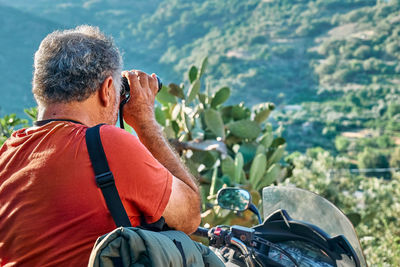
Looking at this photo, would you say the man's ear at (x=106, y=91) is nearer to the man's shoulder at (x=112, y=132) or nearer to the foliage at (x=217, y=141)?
the man's shoulder at (x=112, y=132)

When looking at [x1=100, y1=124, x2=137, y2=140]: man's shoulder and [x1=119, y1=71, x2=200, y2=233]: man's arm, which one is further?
[x1=119, y1=71, x2=200, y2=233]: man's arm

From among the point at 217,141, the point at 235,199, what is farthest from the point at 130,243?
the point at 217,141

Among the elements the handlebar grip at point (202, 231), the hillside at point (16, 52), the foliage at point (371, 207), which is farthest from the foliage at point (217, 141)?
the hillside at point (16, 52)

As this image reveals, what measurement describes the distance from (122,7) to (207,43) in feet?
45.9

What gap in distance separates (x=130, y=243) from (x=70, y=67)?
1.76ft

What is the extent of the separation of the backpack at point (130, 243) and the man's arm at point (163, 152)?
0.05 m

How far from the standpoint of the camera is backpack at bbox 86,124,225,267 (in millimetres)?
940

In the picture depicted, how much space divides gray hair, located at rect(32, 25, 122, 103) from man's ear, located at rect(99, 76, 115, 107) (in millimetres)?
12

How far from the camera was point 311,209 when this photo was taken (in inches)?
59.8

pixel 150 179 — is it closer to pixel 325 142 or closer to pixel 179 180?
pixel 179 180

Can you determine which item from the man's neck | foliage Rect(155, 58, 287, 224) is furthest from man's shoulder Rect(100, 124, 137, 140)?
foliage Rect(155, 58, 287, 224)

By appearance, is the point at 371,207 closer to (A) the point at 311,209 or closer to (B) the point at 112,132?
(A) the point at 311,209

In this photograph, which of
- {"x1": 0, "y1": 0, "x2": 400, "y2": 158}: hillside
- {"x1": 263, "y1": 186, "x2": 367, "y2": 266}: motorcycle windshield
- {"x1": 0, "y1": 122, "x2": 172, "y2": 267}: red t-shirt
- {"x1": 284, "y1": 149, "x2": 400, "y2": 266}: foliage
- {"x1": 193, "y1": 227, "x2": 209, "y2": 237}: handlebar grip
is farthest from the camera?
{"x1": 0, "y1": 0, "x2": 400, "y2": 158}: hillside

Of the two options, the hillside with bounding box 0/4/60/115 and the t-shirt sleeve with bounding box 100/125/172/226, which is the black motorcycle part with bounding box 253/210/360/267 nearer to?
the t-shirt sleeve with bounding box 100/125/172/226
